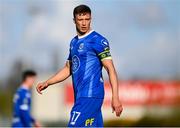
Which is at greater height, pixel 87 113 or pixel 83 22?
pixel 83 22

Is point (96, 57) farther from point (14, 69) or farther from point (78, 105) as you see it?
point (14, 69)

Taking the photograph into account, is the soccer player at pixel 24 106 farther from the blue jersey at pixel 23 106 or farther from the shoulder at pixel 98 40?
the shoulder at pixel 98 40

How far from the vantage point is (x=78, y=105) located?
8.92 m

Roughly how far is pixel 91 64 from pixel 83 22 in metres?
0.53

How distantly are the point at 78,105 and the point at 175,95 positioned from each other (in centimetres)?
4043

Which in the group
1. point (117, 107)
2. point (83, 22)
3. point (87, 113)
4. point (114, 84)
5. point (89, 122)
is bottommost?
point (89, 122)

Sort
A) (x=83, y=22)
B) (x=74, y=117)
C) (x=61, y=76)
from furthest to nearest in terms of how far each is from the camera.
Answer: (x=61, y=76)
(x=74, y=117)
(x=83, y=22)

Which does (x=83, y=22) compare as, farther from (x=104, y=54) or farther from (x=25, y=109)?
(x=25, y=109)

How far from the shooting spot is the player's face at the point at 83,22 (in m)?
8.77

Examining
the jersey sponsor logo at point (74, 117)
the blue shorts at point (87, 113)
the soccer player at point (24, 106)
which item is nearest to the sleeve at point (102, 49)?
the blue shorts at point (87, 113)

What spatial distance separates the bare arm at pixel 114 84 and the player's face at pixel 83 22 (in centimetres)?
47

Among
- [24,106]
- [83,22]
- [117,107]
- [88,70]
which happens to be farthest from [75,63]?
[24,106]

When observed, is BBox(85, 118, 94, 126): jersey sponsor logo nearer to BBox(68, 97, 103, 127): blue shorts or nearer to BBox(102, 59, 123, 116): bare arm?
BBox(68, 97, 103, 127): blue shorts

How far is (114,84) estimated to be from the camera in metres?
8.61
